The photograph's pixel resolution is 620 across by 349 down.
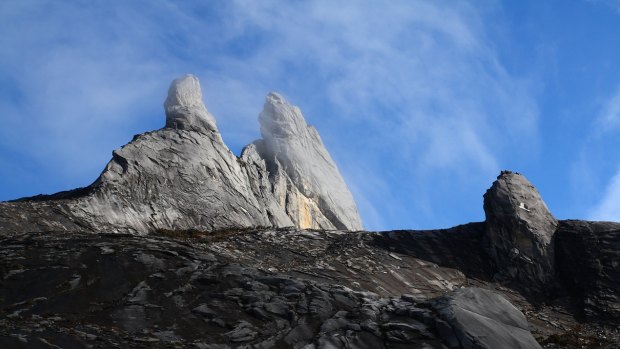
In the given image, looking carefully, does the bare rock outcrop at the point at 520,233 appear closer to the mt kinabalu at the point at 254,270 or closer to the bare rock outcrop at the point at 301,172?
the mt kinabalu at the point at 254,270

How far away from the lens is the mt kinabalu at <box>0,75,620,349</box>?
89.6 ft

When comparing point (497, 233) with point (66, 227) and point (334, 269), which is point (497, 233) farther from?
point (66, 227)

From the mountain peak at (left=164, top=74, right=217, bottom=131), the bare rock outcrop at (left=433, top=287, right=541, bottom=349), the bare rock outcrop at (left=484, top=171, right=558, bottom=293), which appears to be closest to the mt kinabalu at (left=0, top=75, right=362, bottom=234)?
the mountain peak at (left=164, top=74, right=217, bottom=131)

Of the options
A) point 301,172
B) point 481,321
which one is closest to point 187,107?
point 301,172

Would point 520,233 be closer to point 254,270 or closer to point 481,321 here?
point 481,321

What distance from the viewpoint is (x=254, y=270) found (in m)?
32.8

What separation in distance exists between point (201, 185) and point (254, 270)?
26.8 meters

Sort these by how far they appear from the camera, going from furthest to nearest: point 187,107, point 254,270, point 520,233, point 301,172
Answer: point 301,172 → point 187,107 → point 520,233 → point 254,270

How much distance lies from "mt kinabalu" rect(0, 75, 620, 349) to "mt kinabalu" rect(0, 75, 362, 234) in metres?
0.19

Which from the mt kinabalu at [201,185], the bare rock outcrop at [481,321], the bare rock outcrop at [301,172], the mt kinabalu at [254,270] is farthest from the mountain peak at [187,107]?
the bare rock outcrop at [481,321]

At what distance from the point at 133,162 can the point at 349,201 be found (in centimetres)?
4139

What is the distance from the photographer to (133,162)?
182 ft

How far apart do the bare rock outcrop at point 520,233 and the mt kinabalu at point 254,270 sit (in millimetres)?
104

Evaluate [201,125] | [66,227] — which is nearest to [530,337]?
[66,227]
